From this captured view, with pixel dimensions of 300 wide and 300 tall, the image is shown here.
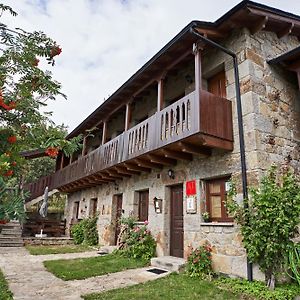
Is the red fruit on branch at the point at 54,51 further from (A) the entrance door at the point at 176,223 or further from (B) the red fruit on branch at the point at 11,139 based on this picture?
(A) the entrance door at the point at 176,223

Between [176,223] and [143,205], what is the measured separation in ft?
6.88

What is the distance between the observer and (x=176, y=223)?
733 centimetres

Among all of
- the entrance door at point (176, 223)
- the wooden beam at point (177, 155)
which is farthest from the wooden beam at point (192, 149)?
the entrance door at point (176, 223)

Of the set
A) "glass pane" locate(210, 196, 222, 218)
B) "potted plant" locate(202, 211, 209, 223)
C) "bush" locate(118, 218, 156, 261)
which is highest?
"glass pane" locate(210, 196, 222, 218)

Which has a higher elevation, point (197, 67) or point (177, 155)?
point (197, 67)

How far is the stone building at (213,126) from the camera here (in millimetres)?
5578

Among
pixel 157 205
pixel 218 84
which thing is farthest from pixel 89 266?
pixel 218 84

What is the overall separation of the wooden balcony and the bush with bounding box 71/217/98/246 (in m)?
3.57

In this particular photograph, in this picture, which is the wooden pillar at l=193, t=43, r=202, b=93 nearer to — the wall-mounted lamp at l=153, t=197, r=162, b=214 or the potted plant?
the potted plant

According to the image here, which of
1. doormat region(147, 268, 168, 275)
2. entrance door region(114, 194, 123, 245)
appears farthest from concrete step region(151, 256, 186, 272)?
entrance door region(114, 194, 123, 245)

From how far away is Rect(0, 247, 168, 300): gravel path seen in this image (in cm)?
447

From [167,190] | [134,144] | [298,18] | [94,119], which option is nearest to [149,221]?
[167,190]

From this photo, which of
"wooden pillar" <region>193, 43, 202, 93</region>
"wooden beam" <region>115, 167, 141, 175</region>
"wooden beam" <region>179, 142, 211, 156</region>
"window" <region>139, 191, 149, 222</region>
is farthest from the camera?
"window" <region>139, 191, 149, 222</region>

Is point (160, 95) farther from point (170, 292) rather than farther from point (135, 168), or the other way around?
point (170, 292)
